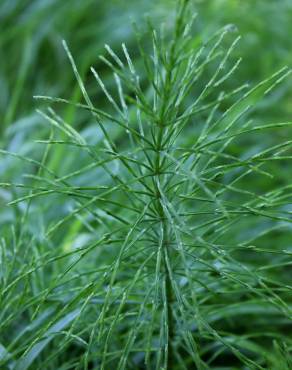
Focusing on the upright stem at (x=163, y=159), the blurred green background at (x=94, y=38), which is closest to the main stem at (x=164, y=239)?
the upright stem at (x=163, y=159)

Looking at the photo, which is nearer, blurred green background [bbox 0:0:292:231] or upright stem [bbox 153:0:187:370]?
upright stem [bbox 153:0:187:370]

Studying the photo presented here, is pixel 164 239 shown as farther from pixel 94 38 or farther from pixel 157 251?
pixel 94 38

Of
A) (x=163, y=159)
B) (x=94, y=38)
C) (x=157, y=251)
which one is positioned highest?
(x=94, y=38)

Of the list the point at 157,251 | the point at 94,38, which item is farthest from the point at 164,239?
the point at 94,38

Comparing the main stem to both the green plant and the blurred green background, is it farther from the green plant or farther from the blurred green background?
the blurred green background

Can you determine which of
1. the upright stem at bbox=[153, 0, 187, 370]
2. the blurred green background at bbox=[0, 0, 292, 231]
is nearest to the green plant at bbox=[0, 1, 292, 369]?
the upright stem at bbox=[153, 0, 187, 370]

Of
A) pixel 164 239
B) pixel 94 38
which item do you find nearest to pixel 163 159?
pixel 164 239

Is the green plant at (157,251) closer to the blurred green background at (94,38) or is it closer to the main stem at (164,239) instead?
the main stem at (164,239)

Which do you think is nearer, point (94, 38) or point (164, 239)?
point (164, 239)

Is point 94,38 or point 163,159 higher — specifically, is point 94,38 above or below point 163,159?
above
